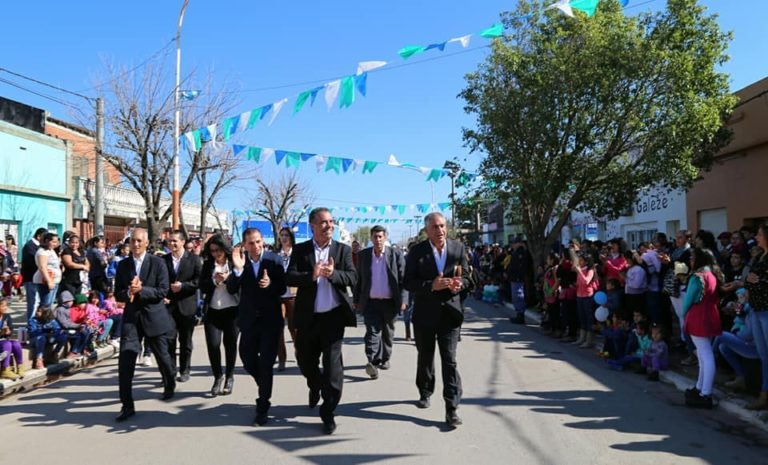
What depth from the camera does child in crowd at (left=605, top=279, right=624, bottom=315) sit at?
910cm

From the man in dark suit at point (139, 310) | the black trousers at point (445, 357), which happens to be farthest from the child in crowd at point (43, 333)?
the black trousers at point (445, 357)

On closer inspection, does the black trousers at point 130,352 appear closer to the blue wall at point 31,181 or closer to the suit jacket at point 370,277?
the suit jacket at point 370,277

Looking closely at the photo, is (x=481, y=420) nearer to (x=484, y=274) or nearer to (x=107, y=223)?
(x=484, y=274)

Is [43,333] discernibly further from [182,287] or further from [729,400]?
[729,400]

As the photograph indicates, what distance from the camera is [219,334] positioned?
644cm

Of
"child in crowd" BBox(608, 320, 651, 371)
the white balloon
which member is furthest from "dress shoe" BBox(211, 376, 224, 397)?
the white balloon

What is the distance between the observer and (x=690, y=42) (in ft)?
43.1

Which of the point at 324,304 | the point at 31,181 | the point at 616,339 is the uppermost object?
the point at 31,181

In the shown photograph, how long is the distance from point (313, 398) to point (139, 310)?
1967 millimetres

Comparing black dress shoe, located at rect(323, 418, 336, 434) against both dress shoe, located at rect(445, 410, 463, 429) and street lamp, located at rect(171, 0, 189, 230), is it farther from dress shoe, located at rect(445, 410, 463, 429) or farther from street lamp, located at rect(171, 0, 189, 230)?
street lamp, located at rect(171, 0, 189, 230)

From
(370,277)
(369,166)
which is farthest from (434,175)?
(370,277)

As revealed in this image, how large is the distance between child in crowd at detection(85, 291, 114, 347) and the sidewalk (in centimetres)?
811

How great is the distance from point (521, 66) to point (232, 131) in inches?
283

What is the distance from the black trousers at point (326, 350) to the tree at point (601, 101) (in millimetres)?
9783
